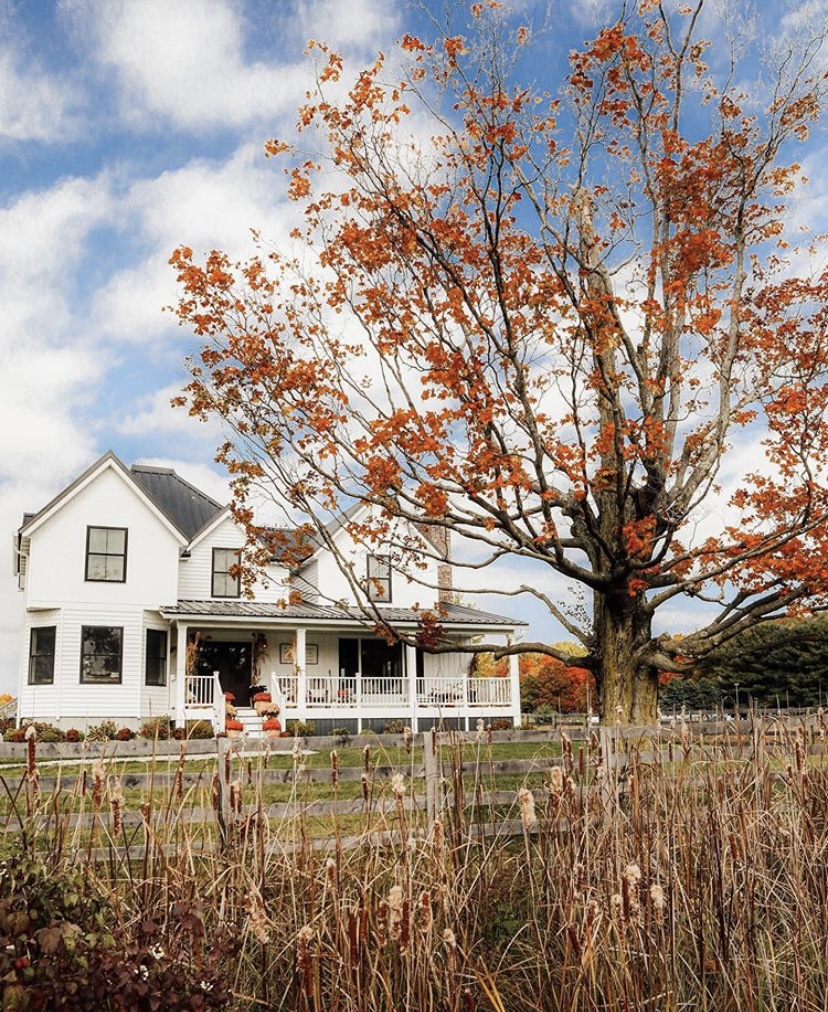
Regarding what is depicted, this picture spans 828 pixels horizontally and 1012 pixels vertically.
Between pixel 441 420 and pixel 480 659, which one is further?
pixel 480 659

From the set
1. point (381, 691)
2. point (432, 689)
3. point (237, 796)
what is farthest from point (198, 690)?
point (237, 796)

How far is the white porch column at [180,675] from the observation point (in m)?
26.0

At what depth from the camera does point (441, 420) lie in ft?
37.3

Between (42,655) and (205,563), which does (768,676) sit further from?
(42,655)

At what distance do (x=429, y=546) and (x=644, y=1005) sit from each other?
11045 millimetres

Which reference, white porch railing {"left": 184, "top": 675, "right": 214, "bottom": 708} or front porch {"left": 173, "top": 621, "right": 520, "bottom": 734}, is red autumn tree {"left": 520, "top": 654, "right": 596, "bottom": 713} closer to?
front porch {"left": 173, "top": 621, "right": 520, "bottom": 734}

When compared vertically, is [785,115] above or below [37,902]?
above

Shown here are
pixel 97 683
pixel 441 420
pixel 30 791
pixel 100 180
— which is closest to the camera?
pixel 30 791

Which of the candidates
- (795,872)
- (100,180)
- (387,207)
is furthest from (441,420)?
(795,872)

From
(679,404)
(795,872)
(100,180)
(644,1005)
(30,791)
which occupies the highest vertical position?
(100,180)

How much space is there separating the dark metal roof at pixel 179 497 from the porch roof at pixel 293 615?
3.05 meters

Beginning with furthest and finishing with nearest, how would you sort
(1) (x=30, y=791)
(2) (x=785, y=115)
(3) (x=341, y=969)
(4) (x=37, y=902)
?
(2) (x=785, y=115)
(1) (x=30, y=791)
(3) (x=341, y=969)
(4) (x=37, y=902)

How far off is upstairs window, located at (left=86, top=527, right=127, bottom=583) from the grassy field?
887 inches

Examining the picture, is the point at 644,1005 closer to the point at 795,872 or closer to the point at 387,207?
the point at 795,872
